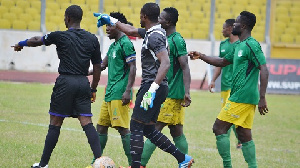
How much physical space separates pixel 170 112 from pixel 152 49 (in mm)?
1591

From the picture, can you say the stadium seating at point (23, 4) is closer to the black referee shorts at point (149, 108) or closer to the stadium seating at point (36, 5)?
the stadium seating at point (36, 5)

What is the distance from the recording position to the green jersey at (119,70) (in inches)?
341

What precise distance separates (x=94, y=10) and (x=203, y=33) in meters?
5.69

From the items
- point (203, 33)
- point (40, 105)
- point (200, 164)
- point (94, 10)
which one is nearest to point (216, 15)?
point (203, 33)

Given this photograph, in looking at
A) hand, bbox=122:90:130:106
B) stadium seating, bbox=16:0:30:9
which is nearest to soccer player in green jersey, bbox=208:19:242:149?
hand, bbox=122:90:130:106

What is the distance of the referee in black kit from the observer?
768 cm

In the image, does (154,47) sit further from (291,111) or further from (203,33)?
(203,33)

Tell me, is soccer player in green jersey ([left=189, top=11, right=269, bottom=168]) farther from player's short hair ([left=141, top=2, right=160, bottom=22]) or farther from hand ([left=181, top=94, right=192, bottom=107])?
player's short hair ([left=141, top=2, right=160, bottom=22])

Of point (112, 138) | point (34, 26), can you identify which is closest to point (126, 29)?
point (112, 138)

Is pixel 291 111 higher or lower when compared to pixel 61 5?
lower

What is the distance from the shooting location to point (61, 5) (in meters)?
30.1

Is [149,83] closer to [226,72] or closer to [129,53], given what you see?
[129,53]

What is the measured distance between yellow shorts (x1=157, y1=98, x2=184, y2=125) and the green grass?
0.77m

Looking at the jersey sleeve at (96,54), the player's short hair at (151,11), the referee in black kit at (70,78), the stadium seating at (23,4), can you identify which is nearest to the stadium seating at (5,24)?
the stadium seating at (23,4)
